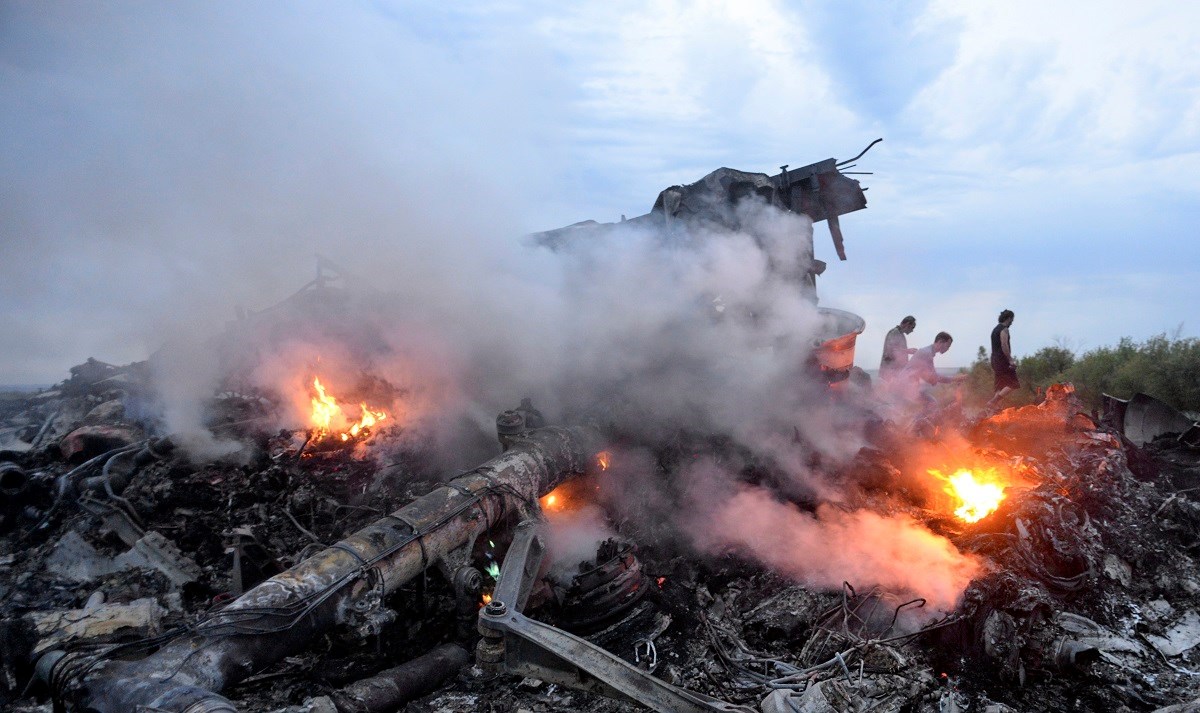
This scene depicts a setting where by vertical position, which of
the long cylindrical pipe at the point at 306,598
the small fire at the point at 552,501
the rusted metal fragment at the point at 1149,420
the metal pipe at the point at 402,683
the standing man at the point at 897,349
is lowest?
the metal pipe at the point at 402,683

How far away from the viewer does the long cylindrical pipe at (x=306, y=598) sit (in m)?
3.77

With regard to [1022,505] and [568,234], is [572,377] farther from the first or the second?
[1022,505]

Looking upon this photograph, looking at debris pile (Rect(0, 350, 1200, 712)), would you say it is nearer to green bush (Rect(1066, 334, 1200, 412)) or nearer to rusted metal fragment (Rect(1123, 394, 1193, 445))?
rusted metal fragment (Rect(1123, 394, 1193, 445))

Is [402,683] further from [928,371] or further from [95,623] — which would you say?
[928,371]

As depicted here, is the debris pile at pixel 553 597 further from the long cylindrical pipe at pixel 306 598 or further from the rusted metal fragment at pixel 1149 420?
the rusted metal fragment at pixel 1149 420

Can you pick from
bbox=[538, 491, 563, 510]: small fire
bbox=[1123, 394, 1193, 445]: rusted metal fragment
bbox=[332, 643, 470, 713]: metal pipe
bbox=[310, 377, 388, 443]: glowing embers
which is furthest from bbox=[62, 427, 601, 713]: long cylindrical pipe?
bbox=[1123, 394, 1193, 445]: rusted metal fragment

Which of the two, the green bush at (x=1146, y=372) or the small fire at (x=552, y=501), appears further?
the green bush at (x=1146, y=372)

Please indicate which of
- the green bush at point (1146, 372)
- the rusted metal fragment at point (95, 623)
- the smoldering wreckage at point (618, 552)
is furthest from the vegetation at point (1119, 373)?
the rusted metal fragment at point (95, 623)

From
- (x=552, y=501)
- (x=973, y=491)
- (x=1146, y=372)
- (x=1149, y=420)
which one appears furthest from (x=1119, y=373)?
(x=552, y=501)

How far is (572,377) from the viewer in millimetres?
10023

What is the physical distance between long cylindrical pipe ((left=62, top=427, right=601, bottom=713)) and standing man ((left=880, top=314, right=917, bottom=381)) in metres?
8.41

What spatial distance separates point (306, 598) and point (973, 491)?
755 cm

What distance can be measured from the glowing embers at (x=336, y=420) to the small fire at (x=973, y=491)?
27.2ft

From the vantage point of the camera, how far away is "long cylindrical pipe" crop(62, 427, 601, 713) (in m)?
3.77
